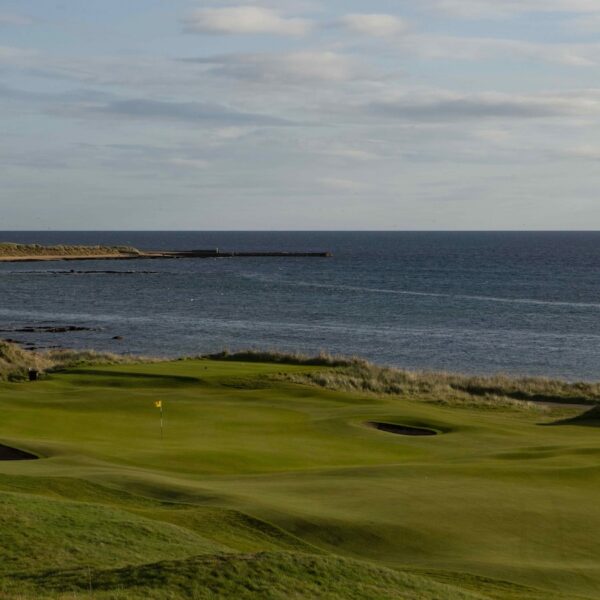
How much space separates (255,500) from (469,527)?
155 inches

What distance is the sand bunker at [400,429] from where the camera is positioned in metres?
30.5

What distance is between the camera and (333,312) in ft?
319

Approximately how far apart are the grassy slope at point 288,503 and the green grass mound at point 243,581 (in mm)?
31

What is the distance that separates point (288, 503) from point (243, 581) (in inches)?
257

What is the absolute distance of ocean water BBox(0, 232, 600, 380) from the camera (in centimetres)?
6856

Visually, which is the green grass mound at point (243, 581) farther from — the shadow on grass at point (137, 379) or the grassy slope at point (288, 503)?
the shadow on grass at point (137, 379)

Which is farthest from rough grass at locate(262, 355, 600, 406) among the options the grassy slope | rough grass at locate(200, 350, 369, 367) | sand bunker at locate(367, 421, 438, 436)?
sand bunker at locate(367, 421, 438, 436)

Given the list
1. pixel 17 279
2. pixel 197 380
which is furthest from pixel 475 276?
pixel 197 380

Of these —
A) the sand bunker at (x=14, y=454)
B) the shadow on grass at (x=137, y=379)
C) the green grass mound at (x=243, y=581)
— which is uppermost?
the green grass mound at (x=243, y=581)

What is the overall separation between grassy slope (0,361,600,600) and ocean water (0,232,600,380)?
31543mm

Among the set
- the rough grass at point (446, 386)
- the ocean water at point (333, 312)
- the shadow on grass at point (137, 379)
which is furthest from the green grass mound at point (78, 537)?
the ocean water at point (333, 312)

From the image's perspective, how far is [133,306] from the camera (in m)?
102

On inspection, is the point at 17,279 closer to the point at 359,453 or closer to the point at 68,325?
the point at 68,325

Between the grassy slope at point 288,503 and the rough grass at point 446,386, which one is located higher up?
the grassy slope at point 288,503
